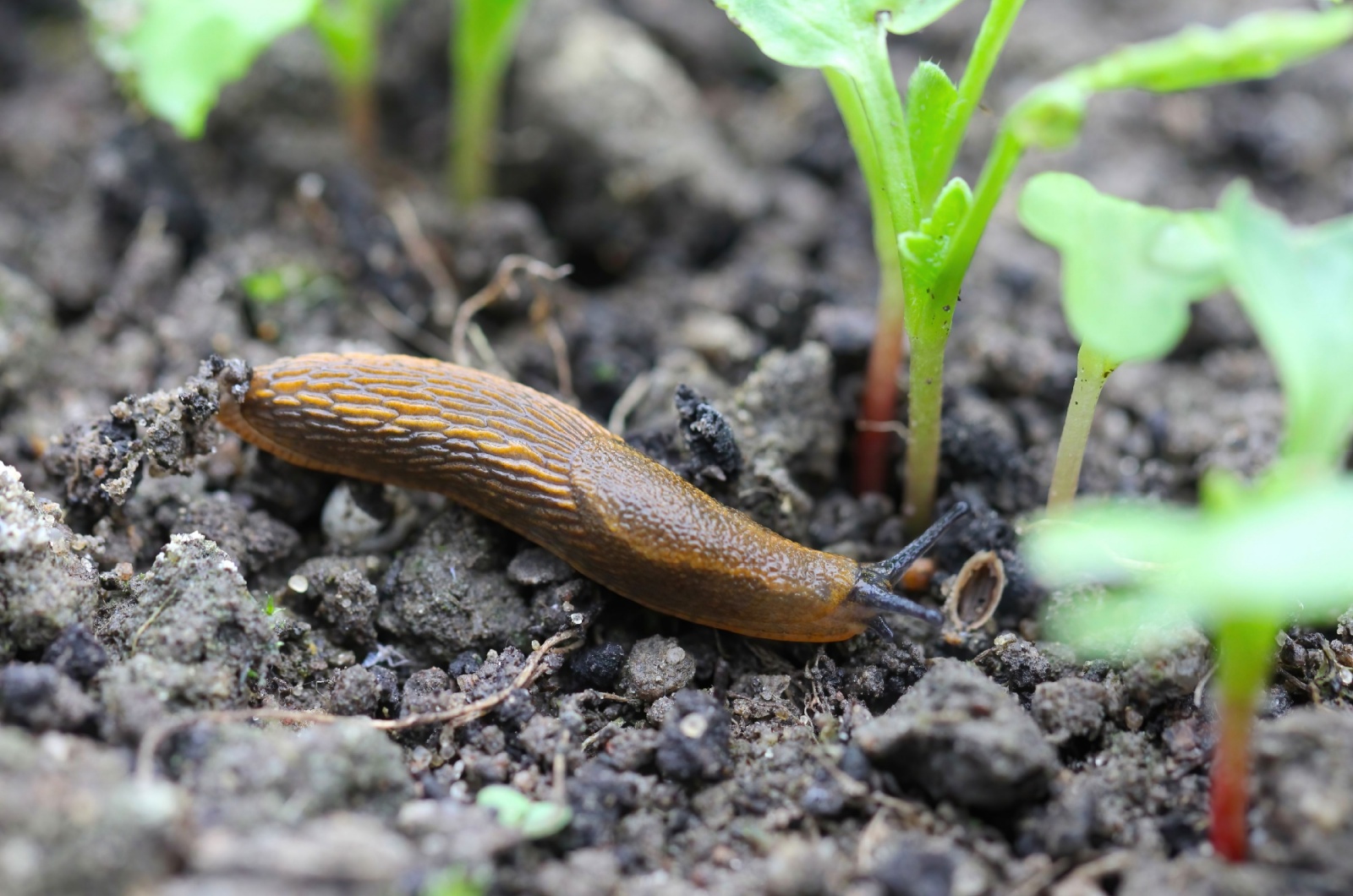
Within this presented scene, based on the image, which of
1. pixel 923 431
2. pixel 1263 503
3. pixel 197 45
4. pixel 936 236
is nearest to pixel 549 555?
pixel 923 431

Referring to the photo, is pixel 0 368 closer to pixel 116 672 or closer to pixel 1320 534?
pixel 116 672

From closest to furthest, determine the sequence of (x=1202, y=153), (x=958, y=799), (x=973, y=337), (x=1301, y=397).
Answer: (x=1301, y=397)
(x=958, y=799)
(x=973, y=337)
(x=1202, y=153)

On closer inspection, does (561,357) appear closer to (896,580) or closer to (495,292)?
(495,292)

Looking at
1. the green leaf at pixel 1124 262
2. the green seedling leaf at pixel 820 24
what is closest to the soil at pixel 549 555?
the green leaf at pixel 1124 262

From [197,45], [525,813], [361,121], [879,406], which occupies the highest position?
[361,121]

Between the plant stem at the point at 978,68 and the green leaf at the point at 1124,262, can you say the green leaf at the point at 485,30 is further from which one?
the green leaf at the point at 1124,262

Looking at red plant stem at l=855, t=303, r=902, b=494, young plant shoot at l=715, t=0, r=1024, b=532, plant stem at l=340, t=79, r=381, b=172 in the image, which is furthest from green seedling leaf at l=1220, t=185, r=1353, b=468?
plant stem at l=340, t=79, r=381, b=172

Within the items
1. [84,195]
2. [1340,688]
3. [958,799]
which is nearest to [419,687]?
[958,799]
